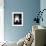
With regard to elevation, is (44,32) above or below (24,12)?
below

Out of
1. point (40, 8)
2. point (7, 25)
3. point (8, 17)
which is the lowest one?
point (7, 25)

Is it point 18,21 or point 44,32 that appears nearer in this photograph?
point 44,32

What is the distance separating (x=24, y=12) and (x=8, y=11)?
66 centimetres

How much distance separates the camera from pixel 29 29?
544 cm

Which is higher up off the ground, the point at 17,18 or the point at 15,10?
the point at 15,10

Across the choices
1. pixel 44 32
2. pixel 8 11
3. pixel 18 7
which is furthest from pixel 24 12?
pixel 44 32

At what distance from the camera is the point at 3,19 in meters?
5.42

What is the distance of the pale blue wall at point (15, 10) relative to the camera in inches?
213

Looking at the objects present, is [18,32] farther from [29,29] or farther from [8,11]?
[8,11]

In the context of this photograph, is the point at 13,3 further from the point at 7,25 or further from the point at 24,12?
the point at 7,25

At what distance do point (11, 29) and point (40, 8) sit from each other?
148 cm

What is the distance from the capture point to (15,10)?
5.44 metres

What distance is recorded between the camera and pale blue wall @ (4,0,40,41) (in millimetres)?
5418

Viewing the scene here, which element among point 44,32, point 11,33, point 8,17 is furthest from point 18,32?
point 44,32
